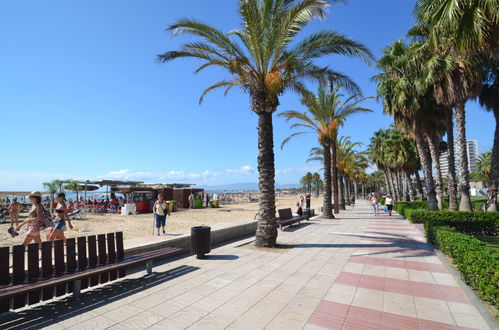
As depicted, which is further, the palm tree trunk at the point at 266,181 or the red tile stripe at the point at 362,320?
the palm tree trunk at the point at 266,181

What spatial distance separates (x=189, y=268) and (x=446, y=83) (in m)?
14.7

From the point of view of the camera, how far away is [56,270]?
414 cm

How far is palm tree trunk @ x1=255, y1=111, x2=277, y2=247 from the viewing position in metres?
8.28

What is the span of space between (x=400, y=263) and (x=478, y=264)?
2.26 metres

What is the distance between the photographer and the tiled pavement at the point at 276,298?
11.9 ft

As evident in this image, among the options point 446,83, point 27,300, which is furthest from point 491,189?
point 27,300

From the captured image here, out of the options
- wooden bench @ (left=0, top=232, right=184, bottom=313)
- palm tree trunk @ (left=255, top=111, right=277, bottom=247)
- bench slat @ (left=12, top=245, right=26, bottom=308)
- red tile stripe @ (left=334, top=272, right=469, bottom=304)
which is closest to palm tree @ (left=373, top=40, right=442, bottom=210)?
palm tree trunk @ (left=255, top=111, right=277, bottom=247)

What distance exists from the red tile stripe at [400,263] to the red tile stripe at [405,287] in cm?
→ 109

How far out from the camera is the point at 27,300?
363 cm

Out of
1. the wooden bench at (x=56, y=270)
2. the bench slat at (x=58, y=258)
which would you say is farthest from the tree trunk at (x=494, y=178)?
the bench slat at (x=58, y=258)

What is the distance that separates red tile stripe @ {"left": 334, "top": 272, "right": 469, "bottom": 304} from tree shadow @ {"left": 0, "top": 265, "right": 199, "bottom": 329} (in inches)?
142

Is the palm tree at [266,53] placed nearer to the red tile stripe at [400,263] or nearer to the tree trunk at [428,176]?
the red tile stripe at [400,263]

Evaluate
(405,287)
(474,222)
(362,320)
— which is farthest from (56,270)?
(474,222)

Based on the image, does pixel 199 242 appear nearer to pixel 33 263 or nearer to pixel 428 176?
pixel 33 263
